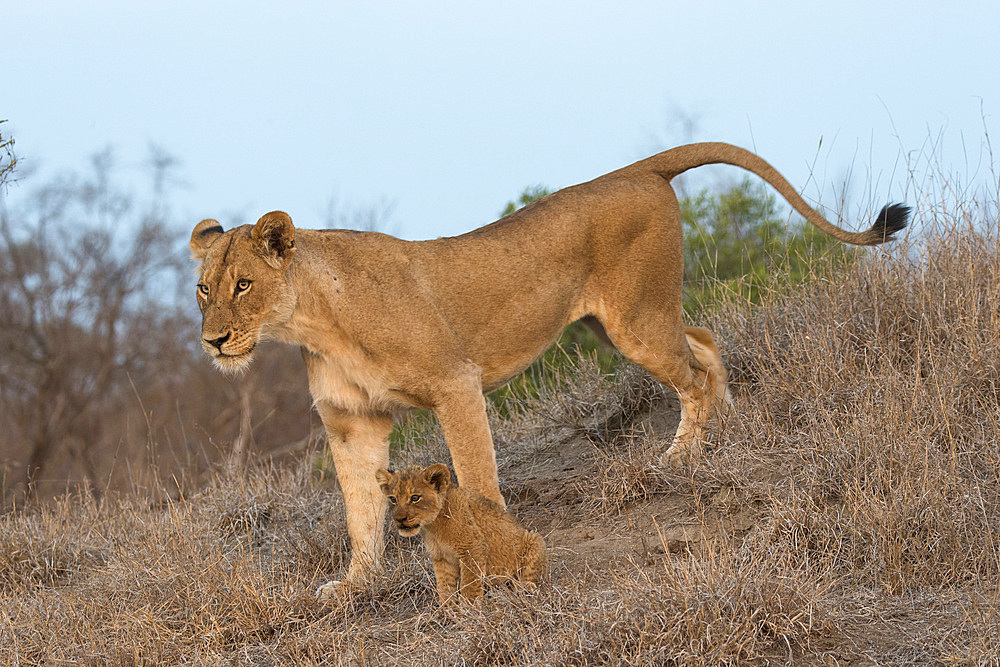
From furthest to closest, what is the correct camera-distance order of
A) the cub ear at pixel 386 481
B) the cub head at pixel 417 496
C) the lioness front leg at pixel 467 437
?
the lioness front leg at pixel 467 437 < the cub ear at pixel 386 481 < the cub head at pixel 417 496

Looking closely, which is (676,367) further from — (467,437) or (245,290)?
(245,290)

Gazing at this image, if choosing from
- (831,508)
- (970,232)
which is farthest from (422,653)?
(970,232)

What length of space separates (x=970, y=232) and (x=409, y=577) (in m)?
4.13

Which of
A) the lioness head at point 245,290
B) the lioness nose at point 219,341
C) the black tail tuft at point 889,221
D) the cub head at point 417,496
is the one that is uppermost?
the lioness head at point 245,290

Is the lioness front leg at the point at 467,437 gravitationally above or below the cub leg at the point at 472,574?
above

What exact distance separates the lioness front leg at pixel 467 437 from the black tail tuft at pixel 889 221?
7.66 feet

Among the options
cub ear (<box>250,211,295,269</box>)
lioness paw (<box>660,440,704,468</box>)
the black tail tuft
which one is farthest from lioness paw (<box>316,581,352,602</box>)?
the black tail tuft

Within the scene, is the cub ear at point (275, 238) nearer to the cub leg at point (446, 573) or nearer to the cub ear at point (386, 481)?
the cub ear at point (386, 481)

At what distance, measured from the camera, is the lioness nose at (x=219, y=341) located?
439 cm

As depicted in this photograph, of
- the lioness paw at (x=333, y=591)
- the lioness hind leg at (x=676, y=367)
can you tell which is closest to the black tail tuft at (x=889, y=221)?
the lioness hind leg at (x=676, y=367)

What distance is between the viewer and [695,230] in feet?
37.8

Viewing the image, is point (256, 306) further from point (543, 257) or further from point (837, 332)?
point (837, 332)

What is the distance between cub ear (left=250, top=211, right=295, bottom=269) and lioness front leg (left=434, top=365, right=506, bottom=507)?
92 centimetres

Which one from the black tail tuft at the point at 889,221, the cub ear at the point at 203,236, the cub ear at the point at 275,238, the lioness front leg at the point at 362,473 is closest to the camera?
the cub ear at the point at 275,238
